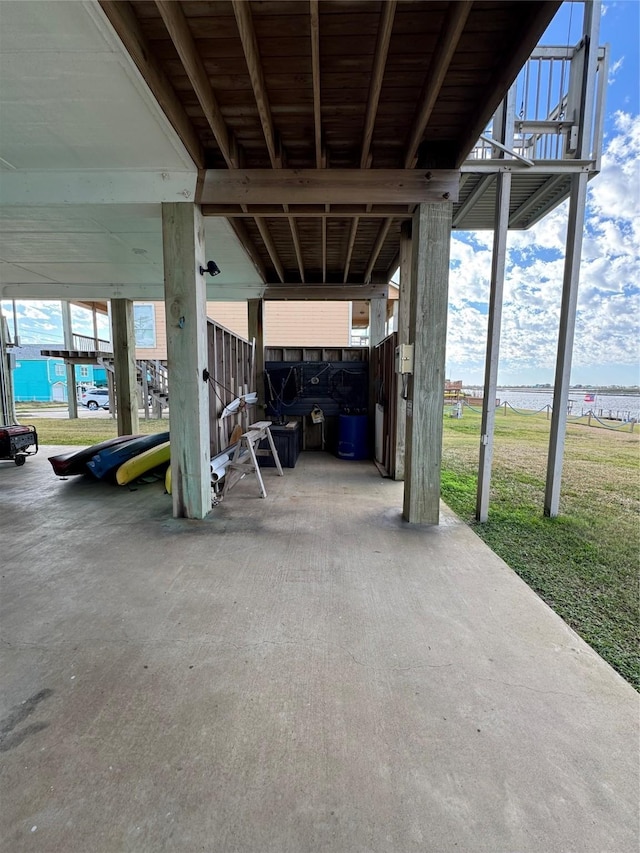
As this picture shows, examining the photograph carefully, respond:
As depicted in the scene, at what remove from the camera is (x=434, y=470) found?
3.54m

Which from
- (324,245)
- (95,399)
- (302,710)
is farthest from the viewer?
(95,399)

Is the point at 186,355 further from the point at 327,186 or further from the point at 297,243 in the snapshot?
the point at 297,243

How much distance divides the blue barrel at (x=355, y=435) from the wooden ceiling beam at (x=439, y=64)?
4082mm

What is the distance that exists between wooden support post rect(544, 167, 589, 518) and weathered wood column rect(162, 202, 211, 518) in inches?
141

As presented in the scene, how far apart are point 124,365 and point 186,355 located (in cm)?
457

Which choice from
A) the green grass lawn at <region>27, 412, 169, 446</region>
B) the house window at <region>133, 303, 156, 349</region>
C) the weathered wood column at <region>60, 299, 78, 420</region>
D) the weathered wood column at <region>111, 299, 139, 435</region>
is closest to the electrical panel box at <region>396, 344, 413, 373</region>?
the weathered wood column at <region>111, 299, 139, 435</region>

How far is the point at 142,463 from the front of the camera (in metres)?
5.09

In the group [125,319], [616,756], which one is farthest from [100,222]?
[616,756]

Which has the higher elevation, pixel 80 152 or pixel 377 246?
pixel 377 246

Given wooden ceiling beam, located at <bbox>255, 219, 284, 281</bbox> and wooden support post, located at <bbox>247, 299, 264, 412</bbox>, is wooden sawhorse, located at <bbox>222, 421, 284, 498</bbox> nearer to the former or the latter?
wooden support post, located at <bbox>247, 299, 264, 412</bbox>

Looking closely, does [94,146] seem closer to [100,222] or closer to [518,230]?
[100,222]

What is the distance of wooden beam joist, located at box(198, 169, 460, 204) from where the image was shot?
329 centimetres

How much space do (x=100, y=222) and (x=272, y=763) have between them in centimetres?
522

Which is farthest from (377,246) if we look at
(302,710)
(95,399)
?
(95,399)
